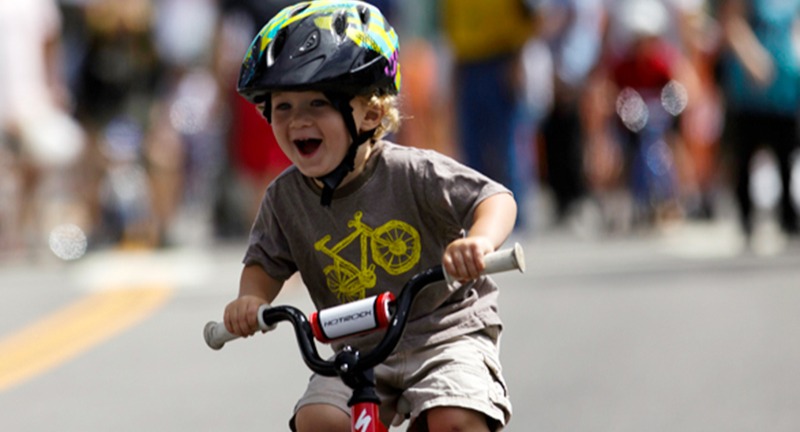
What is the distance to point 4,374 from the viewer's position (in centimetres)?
941

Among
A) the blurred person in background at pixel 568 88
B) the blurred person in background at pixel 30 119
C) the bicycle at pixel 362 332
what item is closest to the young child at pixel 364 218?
the bicycle at pixel 362 332

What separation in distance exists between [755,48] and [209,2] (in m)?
5.92

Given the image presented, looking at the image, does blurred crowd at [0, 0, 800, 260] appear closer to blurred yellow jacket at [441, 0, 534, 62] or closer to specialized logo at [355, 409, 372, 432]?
blurred yellow jacket at [441, 0, 534, 62]

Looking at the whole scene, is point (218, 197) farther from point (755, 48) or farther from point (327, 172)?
point (327, 172)

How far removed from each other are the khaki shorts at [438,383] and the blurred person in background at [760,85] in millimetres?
9447

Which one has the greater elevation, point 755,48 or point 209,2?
point 209,2

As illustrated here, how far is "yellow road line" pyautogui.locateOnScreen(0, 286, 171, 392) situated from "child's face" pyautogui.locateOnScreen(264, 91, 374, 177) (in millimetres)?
4709

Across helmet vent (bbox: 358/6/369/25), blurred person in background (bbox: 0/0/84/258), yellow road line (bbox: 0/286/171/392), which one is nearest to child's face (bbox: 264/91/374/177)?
helmet vent (bbox: 358/6/369/25)

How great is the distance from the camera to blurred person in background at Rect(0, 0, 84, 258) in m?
15.2

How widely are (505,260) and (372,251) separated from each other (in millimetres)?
658

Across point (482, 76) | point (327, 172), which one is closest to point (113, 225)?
point (482, 76)

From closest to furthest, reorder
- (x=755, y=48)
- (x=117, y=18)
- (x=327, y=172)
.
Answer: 1. (x=327, y=172)
2. (x=755, y=48)
3. (x=117, y=18)

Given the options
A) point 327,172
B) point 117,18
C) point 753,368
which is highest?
point 117,18

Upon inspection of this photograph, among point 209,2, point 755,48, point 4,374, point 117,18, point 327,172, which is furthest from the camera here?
point 209,2
